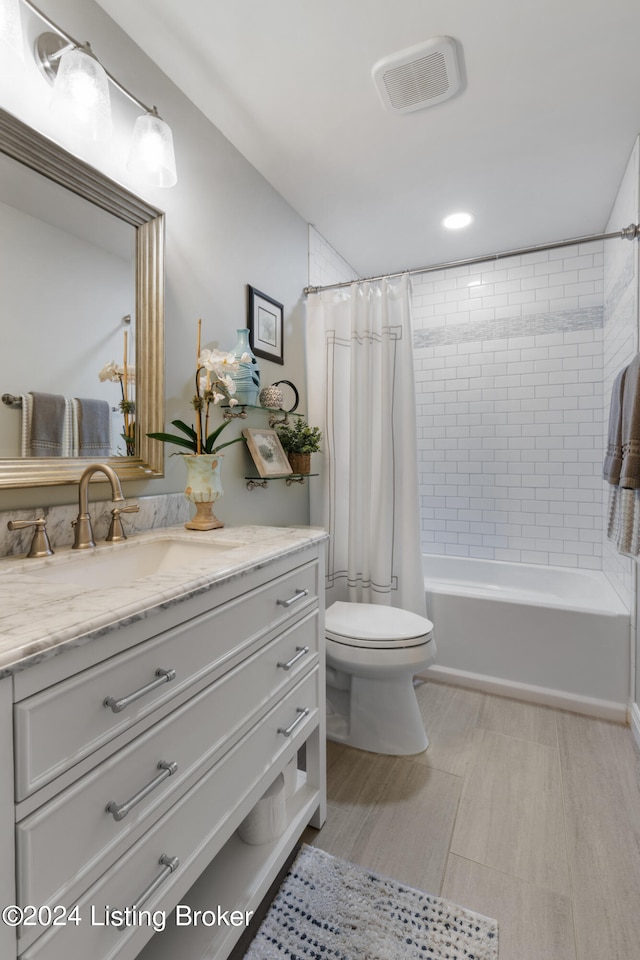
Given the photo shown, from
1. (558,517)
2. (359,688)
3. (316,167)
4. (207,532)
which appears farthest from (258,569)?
(558,517)

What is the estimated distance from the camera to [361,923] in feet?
3.77

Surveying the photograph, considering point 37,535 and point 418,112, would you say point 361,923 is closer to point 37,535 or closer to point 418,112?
point 37,535

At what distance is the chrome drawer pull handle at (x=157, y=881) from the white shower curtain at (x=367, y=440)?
5.23ft

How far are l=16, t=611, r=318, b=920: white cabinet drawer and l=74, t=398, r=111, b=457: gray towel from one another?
0.73m

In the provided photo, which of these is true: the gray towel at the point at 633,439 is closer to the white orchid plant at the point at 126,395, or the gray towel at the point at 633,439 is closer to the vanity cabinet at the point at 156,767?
the vanity cabinet at the point at 156,767

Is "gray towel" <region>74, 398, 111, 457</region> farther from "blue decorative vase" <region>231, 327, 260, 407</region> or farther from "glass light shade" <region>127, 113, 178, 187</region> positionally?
"glass light shade" <region>127, 113, 178, 187</region>

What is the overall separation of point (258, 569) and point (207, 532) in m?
0.43

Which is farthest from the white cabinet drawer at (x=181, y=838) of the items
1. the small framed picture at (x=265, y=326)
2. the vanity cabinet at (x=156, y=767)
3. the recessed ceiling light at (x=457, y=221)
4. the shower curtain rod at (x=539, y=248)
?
the recessed ceiling light at (x=457, y=221)

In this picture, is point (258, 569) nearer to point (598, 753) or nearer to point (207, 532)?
point (207, 532)

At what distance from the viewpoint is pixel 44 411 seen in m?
1.17

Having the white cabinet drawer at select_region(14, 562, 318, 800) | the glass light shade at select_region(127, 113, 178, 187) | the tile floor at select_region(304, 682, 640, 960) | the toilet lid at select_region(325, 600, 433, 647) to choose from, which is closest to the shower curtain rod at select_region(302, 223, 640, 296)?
the glass light shade at select_region(127, 113, 178, 187)

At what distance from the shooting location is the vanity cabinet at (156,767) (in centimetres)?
60

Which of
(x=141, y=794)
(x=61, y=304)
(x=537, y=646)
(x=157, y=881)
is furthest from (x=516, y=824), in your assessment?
(x=61, y=304)

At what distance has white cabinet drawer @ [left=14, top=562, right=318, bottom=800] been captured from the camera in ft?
1.93
